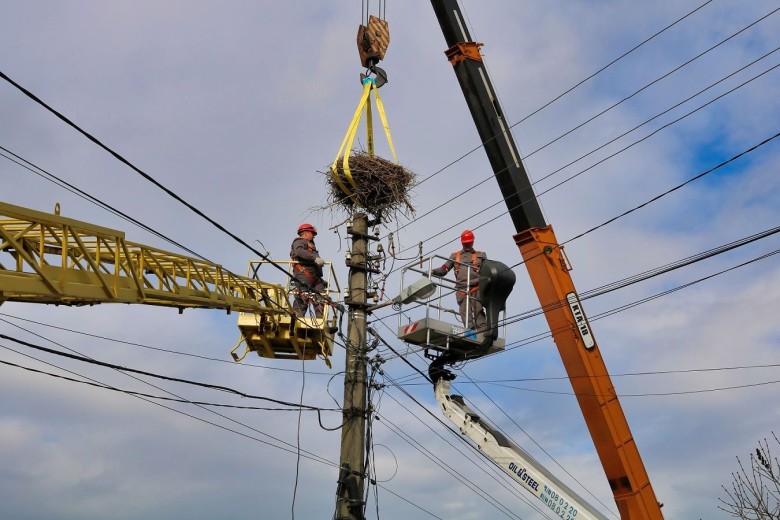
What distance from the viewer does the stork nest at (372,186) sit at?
49.1ft

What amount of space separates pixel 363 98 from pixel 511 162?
2.84 meters

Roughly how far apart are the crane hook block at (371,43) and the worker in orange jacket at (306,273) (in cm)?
339

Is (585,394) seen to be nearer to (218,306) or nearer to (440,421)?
(440,421)

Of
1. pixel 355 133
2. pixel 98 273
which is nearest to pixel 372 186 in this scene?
pixel 355 133

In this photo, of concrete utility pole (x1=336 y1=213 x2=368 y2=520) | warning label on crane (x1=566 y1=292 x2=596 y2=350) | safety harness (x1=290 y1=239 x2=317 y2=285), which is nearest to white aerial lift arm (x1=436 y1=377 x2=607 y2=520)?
concrete utility pole (x1=336 y1=213 x2=368 y2=520)

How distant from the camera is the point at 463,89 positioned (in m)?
15.8

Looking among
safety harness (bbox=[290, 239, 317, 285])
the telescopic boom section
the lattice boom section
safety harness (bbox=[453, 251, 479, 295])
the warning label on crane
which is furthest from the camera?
safety harness (bbox=[290, 239, 317, 285])

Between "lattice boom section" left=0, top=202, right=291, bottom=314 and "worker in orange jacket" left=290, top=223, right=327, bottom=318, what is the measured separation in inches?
22.5

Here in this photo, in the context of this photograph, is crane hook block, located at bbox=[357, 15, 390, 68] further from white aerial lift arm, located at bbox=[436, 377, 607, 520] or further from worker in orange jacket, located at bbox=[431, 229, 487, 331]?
white aerial lift arm, located at bbox=[436, 377, 607, 520]

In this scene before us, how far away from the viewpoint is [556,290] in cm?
1395

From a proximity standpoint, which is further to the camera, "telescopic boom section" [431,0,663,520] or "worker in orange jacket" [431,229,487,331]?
"worker in orange jacket" [431,229,487,331]

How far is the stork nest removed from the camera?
15.0 metres

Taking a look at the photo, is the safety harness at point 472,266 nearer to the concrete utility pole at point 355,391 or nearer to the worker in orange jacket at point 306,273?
the concrete utility pole at point 355,391

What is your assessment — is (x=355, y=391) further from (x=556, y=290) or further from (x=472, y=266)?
(x=556, y=290)
